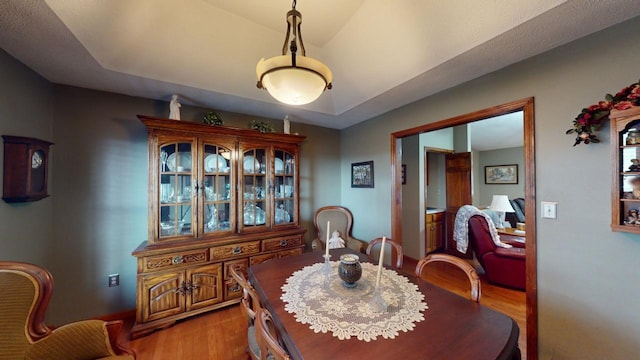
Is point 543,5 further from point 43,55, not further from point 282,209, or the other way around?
point 43,55

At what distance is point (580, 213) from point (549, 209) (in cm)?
14

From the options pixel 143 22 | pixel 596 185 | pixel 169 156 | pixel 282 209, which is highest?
pixel 143 22

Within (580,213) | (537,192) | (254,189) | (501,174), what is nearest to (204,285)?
(254,189)

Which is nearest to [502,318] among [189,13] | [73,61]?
[189,13]

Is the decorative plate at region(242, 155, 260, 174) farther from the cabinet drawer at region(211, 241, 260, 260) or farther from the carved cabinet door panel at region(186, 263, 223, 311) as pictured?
the carved cabinet door panel at region(186, 263, 223, 311)

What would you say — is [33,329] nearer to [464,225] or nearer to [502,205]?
[464,225]

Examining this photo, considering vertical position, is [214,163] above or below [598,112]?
below

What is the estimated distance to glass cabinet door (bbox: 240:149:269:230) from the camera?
8.64 ft

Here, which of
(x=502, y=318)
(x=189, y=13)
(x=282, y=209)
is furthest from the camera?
(x=282, y=209)

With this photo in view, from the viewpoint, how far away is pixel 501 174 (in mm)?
5629

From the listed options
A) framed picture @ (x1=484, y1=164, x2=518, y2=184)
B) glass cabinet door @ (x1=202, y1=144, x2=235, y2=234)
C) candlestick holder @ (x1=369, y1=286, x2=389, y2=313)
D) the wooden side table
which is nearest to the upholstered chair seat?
glass cabinet door @ (x1=202, y1=144, x2=235, y2=234)

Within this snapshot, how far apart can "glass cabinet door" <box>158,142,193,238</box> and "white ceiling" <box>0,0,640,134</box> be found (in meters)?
0.63

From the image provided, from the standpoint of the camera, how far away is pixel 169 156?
7.38 ft

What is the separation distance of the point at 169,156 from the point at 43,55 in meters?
1.05
